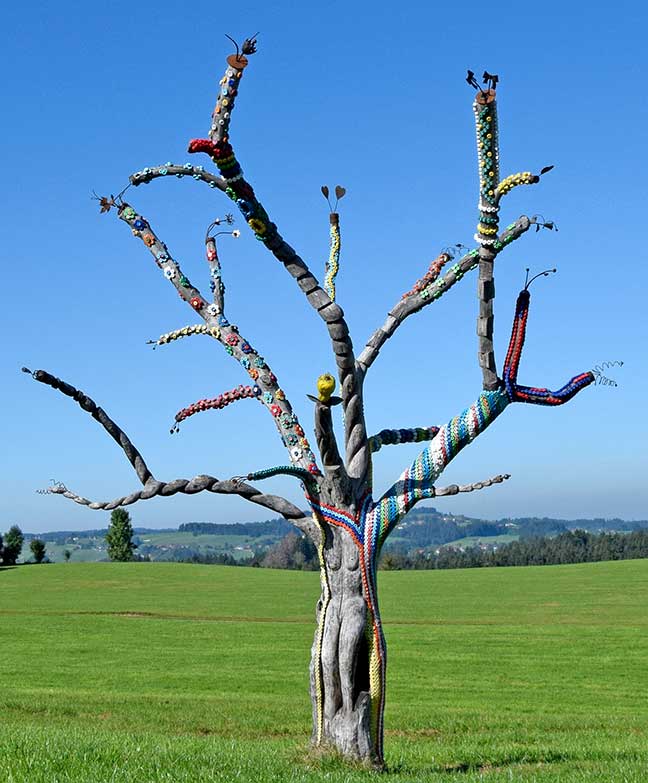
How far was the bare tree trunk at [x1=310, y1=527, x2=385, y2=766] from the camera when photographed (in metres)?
10.1

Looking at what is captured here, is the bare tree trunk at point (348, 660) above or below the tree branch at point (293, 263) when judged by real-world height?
below

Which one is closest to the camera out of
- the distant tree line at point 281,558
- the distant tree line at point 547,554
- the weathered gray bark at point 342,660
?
the weathered gray bark at point 342,660

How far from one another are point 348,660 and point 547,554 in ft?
363

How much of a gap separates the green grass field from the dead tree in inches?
30.7

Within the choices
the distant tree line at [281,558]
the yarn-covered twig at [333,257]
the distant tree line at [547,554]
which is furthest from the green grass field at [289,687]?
the distant tree line at [281,558]

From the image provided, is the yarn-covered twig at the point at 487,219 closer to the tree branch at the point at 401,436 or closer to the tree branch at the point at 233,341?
the tree branch at the point at 401,436

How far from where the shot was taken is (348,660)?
1015 cm

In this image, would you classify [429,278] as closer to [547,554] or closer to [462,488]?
[462,488]

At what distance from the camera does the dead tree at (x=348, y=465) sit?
10.0 metres

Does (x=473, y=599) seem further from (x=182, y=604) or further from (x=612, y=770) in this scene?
(x=612, y=770)

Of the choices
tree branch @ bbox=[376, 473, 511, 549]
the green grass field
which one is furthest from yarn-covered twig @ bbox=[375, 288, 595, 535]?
the green grass field

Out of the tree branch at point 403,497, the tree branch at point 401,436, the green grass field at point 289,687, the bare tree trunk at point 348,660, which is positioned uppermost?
the tree branch at point 401,436

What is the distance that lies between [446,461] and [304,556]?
125 m

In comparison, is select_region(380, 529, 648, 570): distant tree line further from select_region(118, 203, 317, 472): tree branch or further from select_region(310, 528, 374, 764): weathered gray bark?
select_region(310, 528, 374, 764): weathered gray bark
